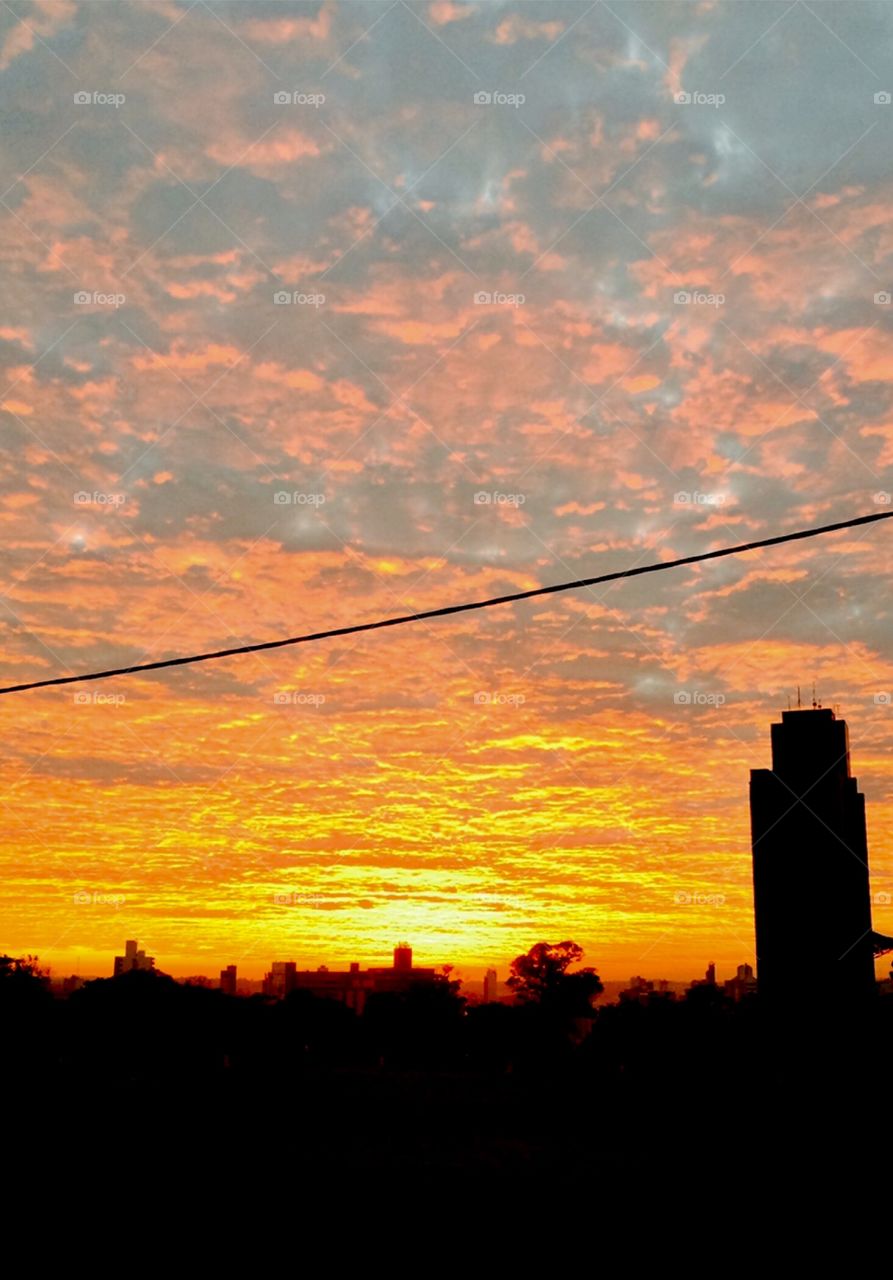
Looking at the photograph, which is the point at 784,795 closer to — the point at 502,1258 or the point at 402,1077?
the point at 402,1077

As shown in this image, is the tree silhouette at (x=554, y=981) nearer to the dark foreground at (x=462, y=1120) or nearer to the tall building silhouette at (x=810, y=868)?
the tall building silhouette at (x=810, y=868)

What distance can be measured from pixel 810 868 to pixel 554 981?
27.9 m

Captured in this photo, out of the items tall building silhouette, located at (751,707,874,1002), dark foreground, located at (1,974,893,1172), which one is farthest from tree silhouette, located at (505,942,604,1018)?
dark foreground, located at (1,974,893,1172)

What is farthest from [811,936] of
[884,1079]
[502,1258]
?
[502,1258]

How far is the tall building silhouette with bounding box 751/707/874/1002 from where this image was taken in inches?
4092

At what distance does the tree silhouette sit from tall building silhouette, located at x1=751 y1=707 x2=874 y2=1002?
56.5 feet

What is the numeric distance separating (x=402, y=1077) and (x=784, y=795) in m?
79.8

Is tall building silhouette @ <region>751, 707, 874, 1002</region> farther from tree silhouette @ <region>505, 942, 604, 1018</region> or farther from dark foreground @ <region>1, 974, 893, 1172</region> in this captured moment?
dark foreground @ <region>1, 974, 893, 1172</region>

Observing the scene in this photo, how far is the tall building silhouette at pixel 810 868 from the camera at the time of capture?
104 metres

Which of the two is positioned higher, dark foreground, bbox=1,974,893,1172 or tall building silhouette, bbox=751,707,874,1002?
tall building silhouette, bbox=751,707,874,1002

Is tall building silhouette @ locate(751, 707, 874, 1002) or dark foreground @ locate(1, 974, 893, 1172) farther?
tall building silhouette @ locate(751, 707, 874, 1002)

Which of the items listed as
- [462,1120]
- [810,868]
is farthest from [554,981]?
[462,1120]

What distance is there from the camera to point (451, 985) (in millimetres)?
125875

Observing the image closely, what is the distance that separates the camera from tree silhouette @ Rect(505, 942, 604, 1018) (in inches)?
4301
